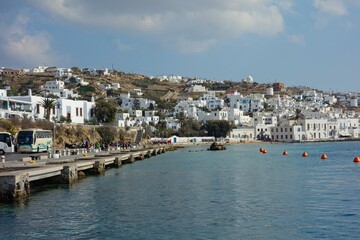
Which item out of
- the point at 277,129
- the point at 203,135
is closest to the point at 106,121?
the point at 203,135

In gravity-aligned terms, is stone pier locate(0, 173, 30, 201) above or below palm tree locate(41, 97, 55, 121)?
below

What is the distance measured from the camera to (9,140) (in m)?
47.8

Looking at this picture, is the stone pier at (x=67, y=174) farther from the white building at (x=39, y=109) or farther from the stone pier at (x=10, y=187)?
the white building at (x=39, y=109)

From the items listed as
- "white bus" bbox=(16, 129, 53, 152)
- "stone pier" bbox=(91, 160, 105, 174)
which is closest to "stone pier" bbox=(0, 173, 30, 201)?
"stone pier" bbox=(91, 160, 105, 174)

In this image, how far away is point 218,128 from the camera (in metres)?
150

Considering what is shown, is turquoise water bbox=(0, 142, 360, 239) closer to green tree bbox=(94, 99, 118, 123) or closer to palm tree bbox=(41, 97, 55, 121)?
palm tree bbox=(41, 97, 55, 121)

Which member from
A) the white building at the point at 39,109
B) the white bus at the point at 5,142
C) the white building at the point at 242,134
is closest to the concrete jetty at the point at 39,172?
the white bus at the point at 5,142

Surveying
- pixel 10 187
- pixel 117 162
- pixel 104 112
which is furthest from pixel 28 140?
pixel 104 112

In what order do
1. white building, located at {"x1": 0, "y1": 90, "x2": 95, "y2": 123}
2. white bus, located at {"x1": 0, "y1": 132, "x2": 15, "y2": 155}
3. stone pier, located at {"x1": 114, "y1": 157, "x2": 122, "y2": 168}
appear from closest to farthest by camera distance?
white bus, located at {"x1": 0, "y1": 132, "x2": 15, "y2": 155}
stone pier, located at {"x1": 114, "y1": 157, "x2": 122, "y2": 168}
white building, located at {"x1": 0, "y1": 90, "x2": 95, "y2": 123}

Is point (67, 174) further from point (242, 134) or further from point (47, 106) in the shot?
point (242, 134)

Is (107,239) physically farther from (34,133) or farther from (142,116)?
(142,116)

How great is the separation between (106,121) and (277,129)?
81.5 meters

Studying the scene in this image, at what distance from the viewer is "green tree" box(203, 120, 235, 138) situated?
5891 inches

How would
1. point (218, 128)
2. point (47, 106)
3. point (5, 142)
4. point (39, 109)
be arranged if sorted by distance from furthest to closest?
1. point (218, 128)
2. point (39, 109)
3. point (47, 106)
4. point (5, 142)
